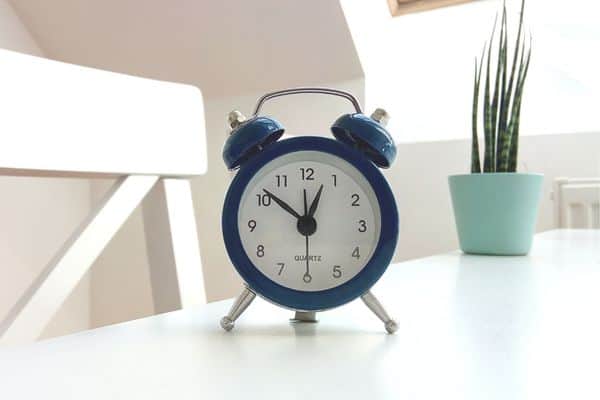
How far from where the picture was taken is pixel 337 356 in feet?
0.96

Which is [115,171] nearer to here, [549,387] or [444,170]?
[549,387]

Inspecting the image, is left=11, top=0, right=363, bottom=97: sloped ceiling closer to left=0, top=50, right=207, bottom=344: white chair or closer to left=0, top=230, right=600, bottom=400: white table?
left=0, top=50, right=207, bottom=344: white chair

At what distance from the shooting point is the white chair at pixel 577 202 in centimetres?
177

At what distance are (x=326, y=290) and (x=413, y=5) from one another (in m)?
2.08

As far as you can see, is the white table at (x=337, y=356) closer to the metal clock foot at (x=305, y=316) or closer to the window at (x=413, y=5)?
the metal clock foot at (x=305, y=316)

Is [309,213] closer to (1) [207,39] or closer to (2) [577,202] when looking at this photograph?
(2) [577,202]

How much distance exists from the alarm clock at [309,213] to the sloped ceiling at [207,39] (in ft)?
5.33

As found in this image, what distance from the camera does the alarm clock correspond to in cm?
37

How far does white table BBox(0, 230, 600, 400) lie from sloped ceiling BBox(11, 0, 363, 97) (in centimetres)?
164

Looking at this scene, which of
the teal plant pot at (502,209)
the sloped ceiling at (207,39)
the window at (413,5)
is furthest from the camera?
the window at (413,5)

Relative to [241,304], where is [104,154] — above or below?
above

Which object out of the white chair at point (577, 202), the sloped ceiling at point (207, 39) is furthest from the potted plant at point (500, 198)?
the sloped ceiling at point (207, 39)

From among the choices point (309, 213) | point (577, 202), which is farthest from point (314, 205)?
point (577, 202)

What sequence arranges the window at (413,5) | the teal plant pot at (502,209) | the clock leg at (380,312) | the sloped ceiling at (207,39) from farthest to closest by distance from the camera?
the window at (413,5) < the sloped ceiling at (207,39) < the teal plant pot at (502,209) < the clock leg at (380,312)
